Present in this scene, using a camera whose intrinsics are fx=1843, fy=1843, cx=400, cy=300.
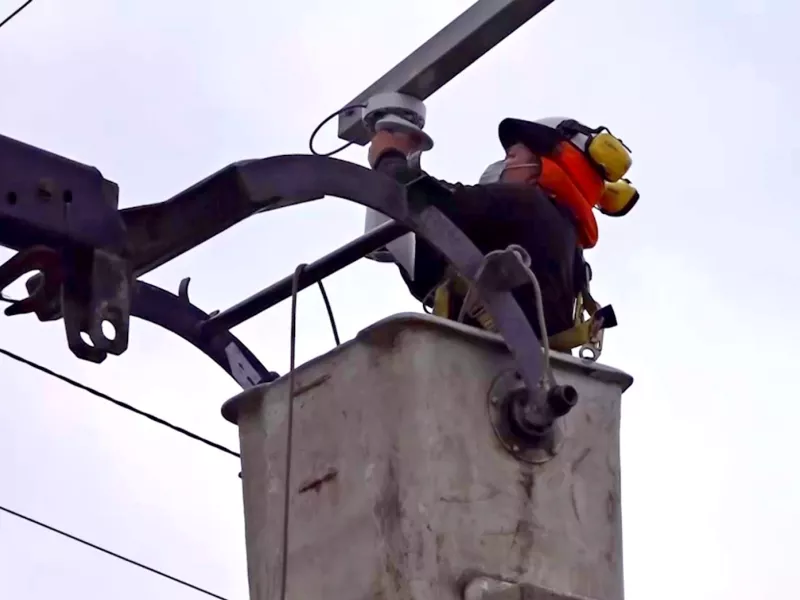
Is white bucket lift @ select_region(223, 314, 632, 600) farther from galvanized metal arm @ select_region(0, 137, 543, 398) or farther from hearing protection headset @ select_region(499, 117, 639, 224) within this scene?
hearing protection headset @ select_region(499, 117, 639, 224)

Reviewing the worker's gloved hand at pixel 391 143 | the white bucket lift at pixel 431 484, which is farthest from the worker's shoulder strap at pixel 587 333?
the worker's gloved hand at pixel 391 143

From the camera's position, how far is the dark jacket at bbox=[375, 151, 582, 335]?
383 cm

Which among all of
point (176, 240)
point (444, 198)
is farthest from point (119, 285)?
point (444, 198)

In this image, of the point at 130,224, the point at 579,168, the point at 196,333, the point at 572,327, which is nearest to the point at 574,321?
the point at 572,327

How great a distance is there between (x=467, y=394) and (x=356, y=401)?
7.8 inches

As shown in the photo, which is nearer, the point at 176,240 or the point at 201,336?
the point at 176,240

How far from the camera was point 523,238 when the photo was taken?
389cm

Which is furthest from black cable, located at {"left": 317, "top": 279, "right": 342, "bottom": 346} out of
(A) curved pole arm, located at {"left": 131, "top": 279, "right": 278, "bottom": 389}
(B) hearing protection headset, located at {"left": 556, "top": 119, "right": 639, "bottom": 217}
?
(B) hearing protection headset, located at {"left": 556, "top": 119, "right": 639, "bottom": 217}

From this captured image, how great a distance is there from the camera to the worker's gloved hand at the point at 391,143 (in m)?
4.38

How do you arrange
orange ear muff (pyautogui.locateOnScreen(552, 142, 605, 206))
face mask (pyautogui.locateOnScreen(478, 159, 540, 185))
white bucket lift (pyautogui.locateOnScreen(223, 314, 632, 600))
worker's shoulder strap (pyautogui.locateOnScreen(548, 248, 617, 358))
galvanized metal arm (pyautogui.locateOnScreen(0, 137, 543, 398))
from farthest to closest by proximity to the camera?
face mask (pyautogui.locateOnScreen(478, 159, 540, 185)) → orange ear muff (pyautogui.locateOnScreen(552, 142, 605, 206)) → worker's shoulder strap (pyautogui.locateOnScreen(548, 248, 617, 358)) → white bucket lift (pyautogui.locateOnScreen(223, 314, 632, 600)) → galvanized metal arm (pyautogui.locateOnScreen(0, 137, 543, 398))

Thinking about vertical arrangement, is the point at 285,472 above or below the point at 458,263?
below

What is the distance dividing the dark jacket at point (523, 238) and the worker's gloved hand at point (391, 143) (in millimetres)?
477

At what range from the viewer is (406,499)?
3084 millimetres

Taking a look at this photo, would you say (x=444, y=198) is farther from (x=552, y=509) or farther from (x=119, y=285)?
(x=119, y=285)
